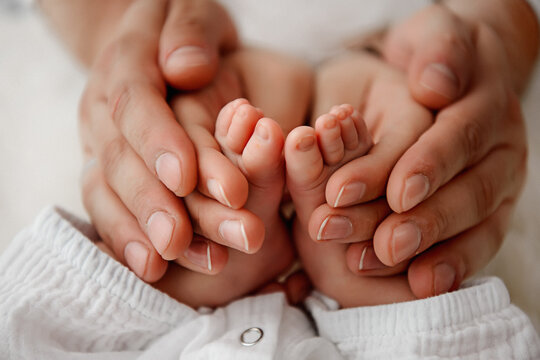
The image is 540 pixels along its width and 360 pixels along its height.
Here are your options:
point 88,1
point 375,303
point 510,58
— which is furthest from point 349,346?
point 88,1

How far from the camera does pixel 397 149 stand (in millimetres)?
658

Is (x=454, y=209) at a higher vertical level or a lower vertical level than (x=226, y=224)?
lower

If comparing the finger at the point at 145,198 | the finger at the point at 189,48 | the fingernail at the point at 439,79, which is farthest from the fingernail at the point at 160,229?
the fingernail at the point at 439,79

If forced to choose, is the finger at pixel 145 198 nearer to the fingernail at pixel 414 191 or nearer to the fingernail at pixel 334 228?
the fingernail at pixel 334 228

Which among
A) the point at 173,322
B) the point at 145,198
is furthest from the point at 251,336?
the point at 145,198

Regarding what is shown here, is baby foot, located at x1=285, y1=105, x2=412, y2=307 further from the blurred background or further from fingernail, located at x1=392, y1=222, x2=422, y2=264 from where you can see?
the blurred background

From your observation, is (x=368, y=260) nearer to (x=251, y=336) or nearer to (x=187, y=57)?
(x=251, y=336)

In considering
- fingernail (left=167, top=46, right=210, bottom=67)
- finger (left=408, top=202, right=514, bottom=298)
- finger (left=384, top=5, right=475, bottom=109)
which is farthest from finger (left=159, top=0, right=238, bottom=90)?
finger (left=408, top=202, right=514, bottom=298)

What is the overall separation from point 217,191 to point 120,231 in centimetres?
21

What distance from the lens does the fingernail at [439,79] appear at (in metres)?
0.74

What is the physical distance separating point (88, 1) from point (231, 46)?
Answer: 18.0 inches

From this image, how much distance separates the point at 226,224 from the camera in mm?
579

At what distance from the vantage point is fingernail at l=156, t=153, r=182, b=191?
584 mm

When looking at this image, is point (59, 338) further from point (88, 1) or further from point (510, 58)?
point (510, 58)
